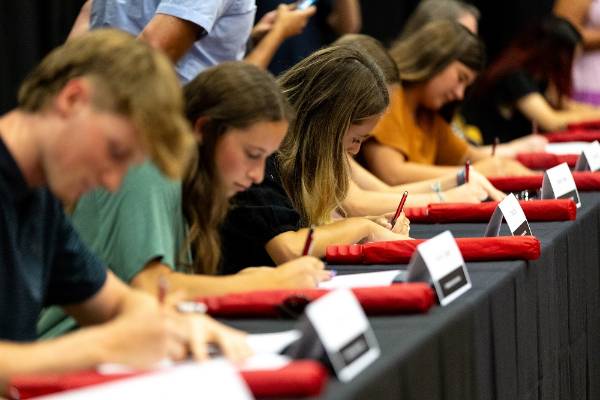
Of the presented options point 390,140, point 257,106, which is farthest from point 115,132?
point 390,140

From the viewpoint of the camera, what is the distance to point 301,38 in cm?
400

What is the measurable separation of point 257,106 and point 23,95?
49 cm

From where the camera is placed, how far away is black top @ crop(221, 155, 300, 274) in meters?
2.36

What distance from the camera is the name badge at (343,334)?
1447mm

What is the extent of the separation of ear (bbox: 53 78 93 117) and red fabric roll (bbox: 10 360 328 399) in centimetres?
31

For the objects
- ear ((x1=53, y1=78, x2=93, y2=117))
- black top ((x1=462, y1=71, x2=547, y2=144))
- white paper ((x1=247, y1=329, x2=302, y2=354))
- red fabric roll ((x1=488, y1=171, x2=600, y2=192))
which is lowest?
black top ((x1=462, y1=71, x2=547, y2=144))

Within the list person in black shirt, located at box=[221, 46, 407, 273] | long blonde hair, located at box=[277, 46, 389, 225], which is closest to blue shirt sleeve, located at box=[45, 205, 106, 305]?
person in black shirt, located at box=[221, 46, 407, 273]

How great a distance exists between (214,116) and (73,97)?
502 millimetres

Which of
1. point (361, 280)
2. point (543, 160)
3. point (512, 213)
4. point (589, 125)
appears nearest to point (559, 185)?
point (512, 213)

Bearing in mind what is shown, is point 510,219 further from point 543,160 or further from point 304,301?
point 543,160

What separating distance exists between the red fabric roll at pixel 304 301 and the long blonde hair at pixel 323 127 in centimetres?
68

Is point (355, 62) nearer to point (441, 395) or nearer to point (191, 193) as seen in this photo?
point (191, 193)

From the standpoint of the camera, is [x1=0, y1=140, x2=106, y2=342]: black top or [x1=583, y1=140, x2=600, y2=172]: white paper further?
[x1=583, y1=140, x2=600, y2=172]: white paper

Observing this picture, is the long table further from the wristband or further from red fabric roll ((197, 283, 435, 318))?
the wristband
